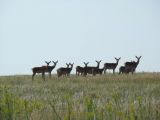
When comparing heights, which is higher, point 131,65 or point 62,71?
point 131,65

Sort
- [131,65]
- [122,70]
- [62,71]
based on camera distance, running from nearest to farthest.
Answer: [62,71]
[131,65]
[122,70]

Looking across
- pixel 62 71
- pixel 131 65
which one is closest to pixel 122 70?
pixel 131 65

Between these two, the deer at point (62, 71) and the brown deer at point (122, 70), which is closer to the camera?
the deer at point (62, 71)

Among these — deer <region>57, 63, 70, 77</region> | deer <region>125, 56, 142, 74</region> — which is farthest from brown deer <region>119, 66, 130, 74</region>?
deer <region>57, 63, 70, 77</region>

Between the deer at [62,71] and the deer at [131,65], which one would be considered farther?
the deer at [131,65]

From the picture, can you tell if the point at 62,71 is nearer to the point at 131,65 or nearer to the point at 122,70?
the point at 122,70

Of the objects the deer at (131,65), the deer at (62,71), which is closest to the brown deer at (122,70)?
the deer at (131,65)

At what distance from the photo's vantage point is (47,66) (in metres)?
40.9

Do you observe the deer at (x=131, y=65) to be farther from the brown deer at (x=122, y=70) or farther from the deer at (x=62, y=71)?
the deer at (x=62, y=71)

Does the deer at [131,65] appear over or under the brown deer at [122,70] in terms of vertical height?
over

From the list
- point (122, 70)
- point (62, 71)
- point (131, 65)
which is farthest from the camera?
point (122, 70)

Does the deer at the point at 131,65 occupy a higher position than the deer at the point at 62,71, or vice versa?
the deer at the point at 131,65

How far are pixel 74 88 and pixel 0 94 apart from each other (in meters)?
12.1

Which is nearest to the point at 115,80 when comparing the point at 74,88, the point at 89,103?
the point at 74,88
